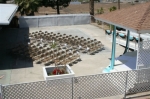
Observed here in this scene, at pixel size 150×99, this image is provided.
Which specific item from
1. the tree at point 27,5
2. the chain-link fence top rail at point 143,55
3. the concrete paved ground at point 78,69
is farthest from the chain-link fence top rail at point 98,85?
the tree at point 27,5

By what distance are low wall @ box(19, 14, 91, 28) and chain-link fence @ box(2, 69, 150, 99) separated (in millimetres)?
18463

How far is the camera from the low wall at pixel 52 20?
25531 mm

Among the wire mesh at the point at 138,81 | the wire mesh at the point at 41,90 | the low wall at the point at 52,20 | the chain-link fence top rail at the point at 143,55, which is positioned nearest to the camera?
the wire mesh at the point at 41,90

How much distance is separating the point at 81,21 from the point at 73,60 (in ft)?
48.2

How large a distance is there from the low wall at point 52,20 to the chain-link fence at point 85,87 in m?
18.5

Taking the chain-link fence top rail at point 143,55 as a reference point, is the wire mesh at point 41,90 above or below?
below

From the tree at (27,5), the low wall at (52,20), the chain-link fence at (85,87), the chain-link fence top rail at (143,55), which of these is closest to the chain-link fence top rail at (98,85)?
the chain-link fence at (85,87)

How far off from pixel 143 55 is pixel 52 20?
60.8ft

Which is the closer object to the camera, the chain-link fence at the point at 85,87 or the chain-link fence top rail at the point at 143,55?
the chain-link fence at the point at 85,87

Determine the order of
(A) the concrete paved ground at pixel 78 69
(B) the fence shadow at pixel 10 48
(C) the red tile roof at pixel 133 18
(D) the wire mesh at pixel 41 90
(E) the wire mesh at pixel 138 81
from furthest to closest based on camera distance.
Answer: (B) the fence shadow at pixel 10 48, (A) the concrete paved ground at pixel 78 69, (E) the wire mesh at pixel 138 81, (C) the red tile roof at pixel 133 18, (D) the wire mesh at pixel 41 90

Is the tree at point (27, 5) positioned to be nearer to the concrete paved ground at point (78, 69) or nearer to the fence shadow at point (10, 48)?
the fence shadow at point (10, 48)

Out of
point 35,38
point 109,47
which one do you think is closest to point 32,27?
point 35,38

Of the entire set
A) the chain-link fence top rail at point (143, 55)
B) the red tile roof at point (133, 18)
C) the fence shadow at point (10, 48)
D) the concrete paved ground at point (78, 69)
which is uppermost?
the red tile roof at point (133, 18)

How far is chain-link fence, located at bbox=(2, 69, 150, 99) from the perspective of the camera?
7.44m
